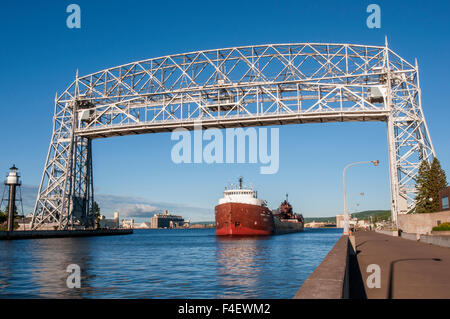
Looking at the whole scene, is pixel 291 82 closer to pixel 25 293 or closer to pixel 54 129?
pixel 54 129

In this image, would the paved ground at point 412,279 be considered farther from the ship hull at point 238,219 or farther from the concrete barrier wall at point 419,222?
the ship hull at point 238,219

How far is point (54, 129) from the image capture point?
54156 millimetres

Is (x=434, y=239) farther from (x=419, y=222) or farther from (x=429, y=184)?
(x=429, y=184)

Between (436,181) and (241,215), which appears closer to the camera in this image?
(436,181)

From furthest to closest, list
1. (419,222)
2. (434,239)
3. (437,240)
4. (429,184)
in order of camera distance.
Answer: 1. (429,184)
2. (419,222)
3. (434,239)
4. (437,240)

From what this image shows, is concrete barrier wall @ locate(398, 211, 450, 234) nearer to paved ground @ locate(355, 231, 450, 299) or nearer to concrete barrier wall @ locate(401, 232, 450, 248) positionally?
concrete barrier wall @ locate(401, 232, 450, 248)

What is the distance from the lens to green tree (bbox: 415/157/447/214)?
143 feet

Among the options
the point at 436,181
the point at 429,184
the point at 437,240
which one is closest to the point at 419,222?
the point at 429,184

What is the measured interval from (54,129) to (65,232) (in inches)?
528

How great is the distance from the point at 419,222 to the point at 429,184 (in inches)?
343

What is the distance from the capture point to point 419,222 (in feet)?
129

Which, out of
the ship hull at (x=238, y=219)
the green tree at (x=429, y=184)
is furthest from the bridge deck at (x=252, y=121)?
the ship hull at (x=238, y=219)

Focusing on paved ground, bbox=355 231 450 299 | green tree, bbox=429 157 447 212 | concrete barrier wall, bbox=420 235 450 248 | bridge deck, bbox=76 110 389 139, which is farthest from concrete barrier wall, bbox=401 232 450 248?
bridge deck, bbox=76 110 389 139
